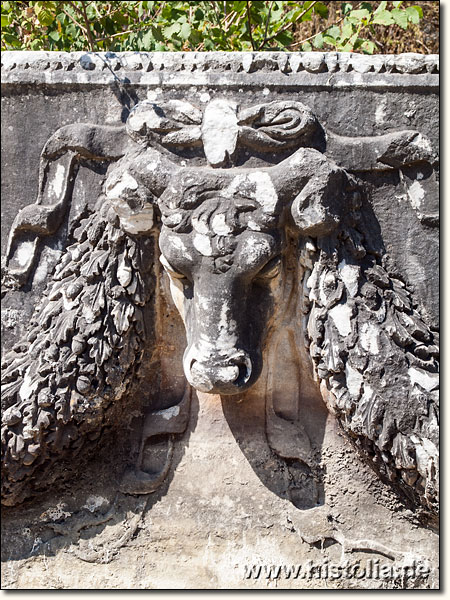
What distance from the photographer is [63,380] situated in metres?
1.93

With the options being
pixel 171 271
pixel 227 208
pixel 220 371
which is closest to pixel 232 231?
pixel 227 208

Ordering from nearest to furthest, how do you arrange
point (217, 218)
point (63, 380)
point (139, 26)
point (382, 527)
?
point (217, 218), point (63, 380), point (382, 527), point (139, 26)

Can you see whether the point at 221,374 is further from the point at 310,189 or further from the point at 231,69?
the point at 231,69

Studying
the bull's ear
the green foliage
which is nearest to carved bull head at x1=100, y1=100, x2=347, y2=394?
the bull's ear

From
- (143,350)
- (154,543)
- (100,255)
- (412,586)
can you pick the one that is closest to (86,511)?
(154,543)

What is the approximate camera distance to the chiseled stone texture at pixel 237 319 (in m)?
1.85

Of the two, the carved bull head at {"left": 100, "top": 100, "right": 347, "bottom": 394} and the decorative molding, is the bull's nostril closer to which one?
the carved bull head at {"left": 100, "top": 100, "right": 347, "bottom": 394}

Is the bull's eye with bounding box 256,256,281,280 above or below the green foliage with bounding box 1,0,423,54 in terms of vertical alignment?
below

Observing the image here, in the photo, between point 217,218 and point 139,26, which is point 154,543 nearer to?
point 217,218

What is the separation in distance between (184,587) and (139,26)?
2.07 meters

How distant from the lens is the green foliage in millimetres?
2645

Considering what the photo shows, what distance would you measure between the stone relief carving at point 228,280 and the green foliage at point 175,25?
0.84 m

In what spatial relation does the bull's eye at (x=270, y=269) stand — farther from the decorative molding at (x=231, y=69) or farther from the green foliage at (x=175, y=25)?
the green foliage at (x=175, y=25)

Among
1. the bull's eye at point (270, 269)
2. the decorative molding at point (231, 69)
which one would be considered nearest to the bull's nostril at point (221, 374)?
the bull's eye at point (270, 269)
